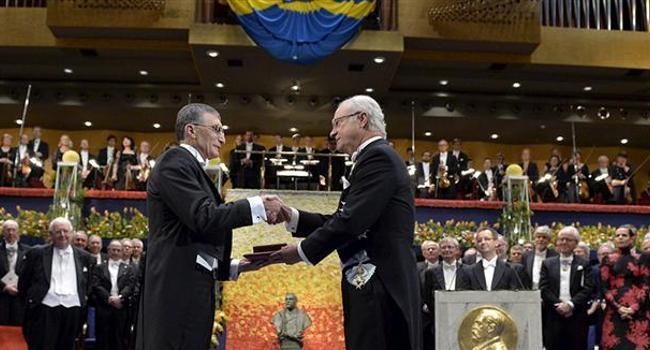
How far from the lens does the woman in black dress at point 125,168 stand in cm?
1242

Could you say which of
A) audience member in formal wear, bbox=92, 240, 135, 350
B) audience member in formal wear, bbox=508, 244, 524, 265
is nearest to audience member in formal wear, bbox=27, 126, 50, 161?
audience member in formal wear, bbox=92, 240, 135, 350

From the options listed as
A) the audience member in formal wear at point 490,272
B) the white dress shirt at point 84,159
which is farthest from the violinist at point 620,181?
the white dress shirt at point 84,159

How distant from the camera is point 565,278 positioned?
23.6 feet

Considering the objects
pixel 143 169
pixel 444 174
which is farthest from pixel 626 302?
pixel 143 169

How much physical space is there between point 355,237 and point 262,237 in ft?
22.8

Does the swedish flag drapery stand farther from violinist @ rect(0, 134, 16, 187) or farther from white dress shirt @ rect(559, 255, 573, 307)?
white dress shirt @ rect(559, 255, 573, 307)

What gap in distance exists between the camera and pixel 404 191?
10.2 ft

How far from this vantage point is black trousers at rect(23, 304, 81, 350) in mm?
6730

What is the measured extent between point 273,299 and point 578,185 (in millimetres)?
6698

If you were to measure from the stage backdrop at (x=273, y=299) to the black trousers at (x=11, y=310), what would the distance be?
245cm

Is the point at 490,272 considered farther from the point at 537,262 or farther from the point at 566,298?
the point at 537,262

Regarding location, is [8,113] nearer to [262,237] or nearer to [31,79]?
[31,79]

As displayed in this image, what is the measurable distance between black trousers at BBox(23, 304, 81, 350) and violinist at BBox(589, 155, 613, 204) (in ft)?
31.7

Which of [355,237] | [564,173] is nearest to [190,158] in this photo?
[355,237]
